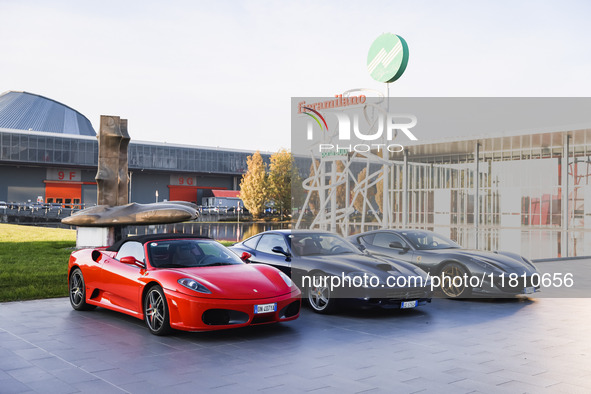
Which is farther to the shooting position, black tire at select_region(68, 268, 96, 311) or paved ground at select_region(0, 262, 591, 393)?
black tire at select_region(68, 268, 96, 311)

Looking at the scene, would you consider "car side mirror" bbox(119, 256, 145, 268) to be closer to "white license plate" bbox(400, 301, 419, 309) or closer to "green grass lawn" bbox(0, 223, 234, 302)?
"green grass lawn" bbox(0, 223, 234, 302)

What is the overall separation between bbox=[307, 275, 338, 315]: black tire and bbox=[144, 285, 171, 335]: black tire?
255 centimetres

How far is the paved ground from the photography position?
16.4 feet

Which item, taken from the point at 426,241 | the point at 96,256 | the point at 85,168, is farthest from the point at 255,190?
the point at 96,256

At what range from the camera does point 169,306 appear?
682cm

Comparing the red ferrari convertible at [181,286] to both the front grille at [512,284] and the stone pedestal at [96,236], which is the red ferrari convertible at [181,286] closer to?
the front grille at [512,284]

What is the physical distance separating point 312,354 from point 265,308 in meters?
1.03

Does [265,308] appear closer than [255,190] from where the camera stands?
Yes

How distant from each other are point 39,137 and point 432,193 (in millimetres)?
51979

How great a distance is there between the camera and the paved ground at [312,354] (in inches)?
197

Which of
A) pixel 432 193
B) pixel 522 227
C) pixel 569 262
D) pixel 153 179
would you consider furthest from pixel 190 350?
pixel 153 179

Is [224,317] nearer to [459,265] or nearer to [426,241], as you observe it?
[459,265]

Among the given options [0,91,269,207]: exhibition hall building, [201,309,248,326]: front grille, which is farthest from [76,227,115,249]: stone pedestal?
[0,91,269,207]: exhibition hall building

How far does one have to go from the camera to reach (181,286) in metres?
6.82
